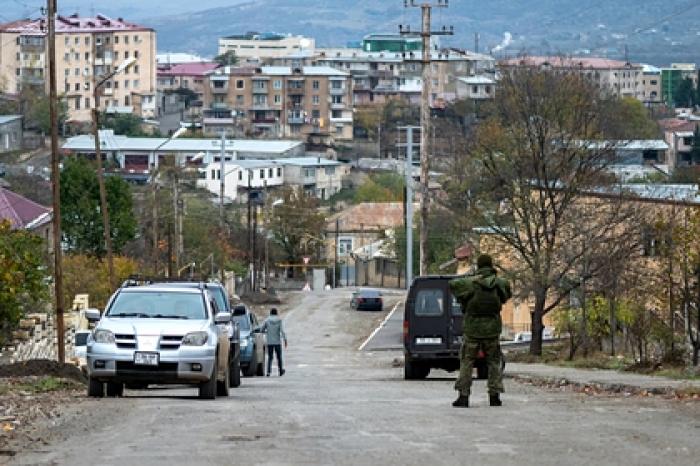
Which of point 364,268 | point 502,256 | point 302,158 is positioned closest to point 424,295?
point 502,256

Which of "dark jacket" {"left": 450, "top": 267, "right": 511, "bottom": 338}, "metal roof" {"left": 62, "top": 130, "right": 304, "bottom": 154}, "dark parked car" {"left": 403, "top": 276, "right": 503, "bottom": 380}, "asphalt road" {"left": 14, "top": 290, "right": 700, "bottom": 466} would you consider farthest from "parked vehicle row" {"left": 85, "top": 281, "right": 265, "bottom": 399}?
"metal roof" {"left": 62, "top": 130, "right": 304, "bottom": 154}

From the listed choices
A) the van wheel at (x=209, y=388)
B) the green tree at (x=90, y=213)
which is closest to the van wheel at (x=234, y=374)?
the van wheel at (x=209, y=388)

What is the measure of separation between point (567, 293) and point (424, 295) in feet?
46.1

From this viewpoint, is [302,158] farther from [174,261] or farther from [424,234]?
[424,234]

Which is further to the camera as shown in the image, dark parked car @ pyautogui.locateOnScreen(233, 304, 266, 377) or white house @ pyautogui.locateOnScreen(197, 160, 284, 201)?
white house @ pyautogui.locateOnScreen(197, 160, 284, 201)

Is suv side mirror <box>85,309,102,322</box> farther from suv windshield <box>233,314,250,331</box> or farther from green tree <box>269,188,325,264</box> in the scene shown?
green tree <box>269,188,325,264</box>

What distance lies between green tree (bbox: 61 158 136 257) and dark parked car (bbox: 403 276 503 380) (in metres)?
46.0

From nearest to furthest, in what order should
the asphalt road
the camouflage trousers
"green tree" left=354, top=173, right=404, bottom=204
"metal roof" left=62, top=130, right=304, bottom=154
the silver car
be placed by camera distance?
the asphalt road < the camouflage trousers < the silver car < "green tree" left=354, top=173, right=404, bottom=204 < "metal roof" left=62, top=130, right=304, bottom=154

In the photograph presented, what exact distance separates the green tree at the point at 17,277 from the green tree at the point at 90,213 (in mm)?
27886

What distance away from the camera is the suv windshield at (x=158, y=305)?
23.0m

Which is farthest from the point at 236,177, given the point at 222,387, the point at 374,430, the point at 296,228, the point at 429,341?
the point at 374,430

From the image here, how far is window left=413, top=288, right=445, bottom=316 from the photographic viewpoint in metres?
31.9

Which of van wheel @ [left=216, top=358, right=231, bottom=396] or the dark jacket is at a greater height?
the dark jacket

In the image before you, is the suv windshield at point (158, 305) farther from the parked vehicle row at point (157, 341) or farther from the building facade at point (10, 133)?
the building facade at point (10, 133)
